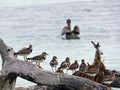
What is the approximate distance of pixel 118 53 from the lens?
1891cm

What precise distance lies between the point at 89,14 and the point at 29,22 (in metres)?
3.73

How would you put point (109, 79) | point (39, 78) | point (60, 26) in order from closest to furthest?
1. point (39, 78)
2. point (109, 79)
3. point (60, 26)

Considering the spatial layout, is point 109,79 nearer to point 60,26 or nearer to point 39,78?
point 39,78

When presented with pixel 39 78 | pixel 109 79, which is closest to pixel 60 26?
pixel 109 79

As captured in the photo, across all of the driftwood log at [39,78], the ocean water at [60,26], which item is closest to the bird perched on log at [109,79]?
the driftwood log at [39,78]

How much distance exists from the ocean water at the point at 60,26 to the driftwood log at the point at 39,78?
3.40 metres

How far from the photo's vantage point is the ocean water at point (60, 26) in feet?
64.1

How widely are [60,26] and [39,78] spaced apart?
1780 cm

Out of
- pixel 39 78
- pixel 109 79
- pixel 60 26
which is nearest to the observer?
pixel 39 78

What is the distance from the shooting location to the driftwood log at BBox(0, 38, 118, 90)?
10.2 m

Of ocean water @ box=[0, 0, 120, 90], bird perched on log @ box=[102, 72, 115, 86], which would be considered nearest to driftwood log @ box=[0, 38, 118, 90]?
bird perched on log @ box=[102, 72, 115, 86]

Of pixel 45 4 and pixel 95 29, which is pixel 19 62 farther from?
pixel 45 4

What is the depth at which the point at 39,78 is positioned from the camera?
10.3 metres

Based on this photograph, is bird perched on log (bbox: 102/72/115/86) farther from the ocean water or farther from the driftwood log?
the ocean water
